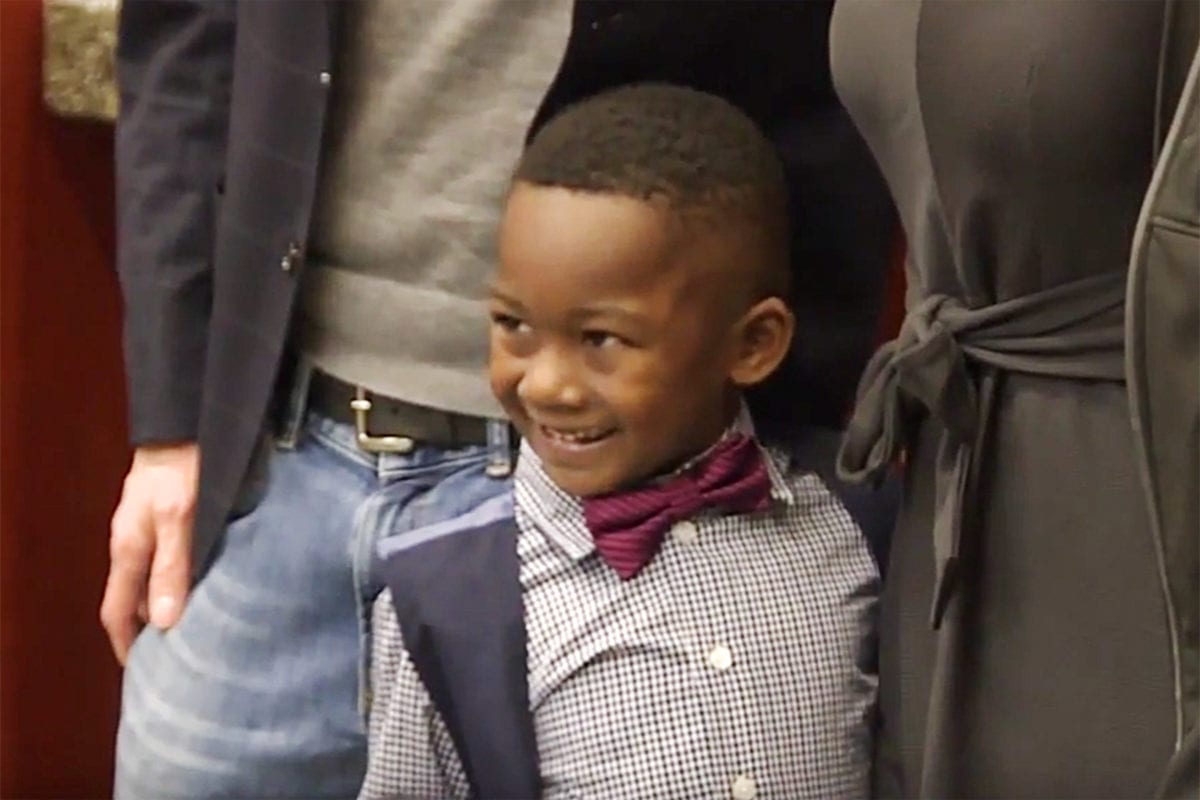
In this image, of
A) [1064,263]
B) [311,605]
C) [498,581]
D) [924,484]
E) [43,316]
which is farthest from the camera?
[43,316]

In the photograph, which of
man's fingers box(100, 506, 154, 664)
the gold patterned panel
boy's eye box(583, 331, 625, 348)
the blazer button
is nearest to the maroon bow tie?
boy's eye box(583, 331, 625, 348)

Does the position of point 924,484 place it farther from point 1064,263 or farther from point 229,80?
point 229,80

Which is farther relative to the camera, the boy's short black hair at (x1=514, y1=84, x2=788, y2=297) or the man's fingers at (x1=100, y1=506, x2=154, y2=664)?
the man's fingers at (x1=100, y1=506, x2=154, y2=664)

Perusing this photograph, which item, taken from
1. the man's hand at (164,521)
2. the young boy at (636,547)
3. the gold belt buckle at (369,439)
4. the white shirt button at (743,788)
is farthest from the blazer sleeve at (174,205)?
the white shirt button at (743,788)

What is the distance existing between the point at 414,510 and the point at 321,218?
22cm

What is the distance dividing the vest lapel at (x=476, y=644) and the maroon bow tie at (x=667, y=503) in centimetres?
7

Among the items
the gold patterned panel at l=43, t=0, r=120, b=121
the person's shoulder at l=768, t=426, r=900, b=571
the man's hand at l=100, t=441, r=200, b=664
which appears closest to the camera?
the person's shoulder at l=768, t=426, r=900, b=571

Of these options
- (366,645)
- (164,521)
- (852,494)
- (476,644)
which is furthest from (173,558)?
(852,494)

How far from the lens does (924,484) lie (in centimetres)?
103

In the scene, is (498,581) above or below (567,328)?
below

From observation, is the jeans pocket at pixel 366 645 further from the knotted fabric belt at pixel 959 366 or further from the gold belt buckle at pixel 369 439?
the knotted fabric belt at pixel 959 366

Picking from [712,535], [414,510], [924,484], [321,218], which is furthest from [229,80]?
[924,484]

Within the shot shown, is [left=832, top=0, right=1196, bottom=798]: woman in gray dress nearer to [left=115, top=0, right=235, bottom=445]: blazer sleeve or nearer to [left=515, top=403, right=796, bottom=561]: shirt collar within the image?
[left=515, top=403, right=796, bottom=561]: shirt collar

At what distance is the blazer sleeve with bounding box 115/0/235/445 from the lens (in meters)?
1.28
